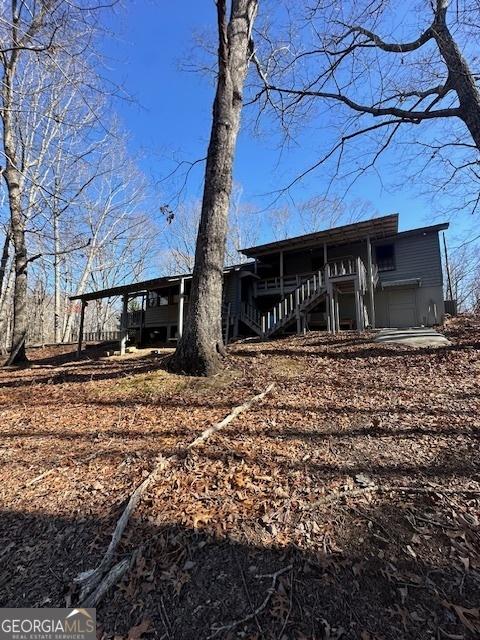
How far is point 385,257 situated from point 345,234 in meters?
2.67

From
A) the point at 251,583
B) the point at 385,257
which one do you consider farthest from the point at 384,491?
the point at 385,257

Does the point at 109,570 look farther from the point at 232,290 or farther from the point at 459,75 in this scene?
the point at 232,290

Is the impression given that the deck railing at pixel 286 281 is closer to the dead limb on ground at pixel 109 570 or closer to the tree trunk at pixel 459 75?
the tree trunk at pixel 459 75

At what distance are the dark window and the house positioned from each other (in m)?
0.05

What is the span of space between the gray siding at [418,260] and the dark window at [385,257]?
0.19m

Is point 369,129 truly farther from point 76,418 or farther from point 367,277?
point 76,418

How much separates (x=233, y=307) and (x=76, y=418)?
12.8 meters

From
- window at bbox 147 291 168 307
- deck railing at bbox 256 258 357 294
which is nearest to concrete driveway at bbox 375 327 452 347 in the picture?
deck railing at bbox 256 258 357 294

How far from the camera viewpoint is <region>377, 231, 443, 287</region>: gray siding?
14.5m

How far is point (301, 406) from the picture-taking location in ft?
14.5

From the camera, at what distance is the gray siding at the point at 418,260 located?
14.5 meters

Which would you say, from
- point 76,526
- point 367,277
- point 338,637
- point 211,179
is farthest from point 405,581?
A: point 367,277

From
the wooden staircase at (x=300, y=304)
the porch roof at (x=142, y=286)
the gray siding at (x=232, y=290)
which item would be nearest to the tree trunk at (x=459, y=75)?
the wooden staircase at (x=300, y=304)
